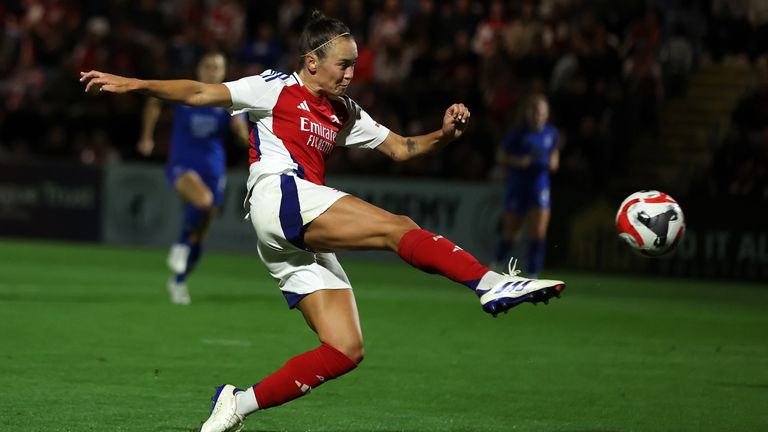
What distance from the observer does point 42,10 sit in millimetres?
26188

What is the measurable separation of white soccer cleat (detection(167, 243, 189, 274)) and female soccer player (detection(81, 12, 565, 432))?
255 inches

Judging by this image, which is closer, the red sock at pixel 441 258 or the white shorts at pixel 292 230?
the red sock at pixel 441 258

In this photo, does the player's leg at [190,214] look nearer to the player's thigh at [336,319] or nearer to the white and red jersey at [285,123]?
the white and red jersey at [285,123]

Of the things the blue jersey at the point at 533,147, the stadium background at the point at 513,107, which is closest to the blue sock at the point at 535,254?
the blue jersey at the point at 533,147

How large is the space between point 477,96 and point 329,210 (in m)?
14.9

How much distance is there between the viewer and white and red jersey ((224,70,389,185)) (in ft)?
20.4

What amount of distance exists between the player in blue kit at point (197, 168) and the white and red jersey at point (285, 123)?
257 inches

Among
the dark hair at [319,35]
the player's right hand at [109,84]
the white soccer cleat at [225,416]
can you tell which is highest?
the dark hair at [319,35]

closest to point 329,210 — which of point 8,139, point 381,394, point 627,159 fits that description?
point 381,394

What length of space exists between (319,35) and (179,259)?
686 centimetres

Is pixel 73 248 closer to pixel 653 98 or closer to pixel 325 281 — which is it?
pixel 653 98

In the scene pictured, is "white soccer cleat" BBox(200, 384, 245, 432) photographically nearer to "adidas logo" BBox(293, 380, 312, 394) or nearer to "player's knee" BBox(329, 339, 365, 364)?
"adidas logo" BBox(293, 380, 312, 394)

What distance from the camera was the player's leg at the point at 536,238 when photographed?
1638 cm

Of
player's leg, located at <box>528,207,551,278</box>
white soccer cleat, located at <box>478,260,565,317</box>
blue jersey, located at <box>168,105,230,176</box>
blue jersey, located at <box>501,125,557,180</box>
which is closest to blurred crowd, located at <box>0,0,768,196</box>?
blue jersey, located at <box>501,125,557,180</box>
